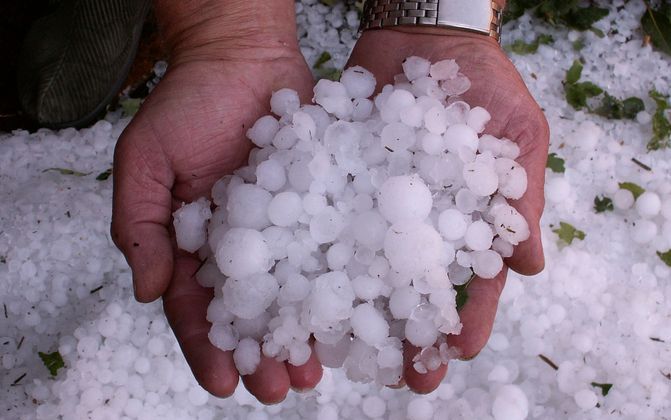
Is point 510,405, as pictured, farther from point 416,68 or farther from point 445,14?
point 445,14

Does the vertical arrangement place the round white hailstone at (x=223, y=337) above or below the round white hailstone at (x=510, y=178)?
below

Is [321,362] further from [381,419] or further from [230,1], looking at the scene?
[230,1]

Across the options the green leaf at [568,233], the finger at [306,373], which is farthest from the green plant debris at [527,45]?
the finger at [306,373]

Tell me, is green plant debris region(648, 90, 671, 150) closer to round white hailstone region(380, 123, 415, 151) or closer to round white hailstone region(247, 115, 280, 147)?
round white hailstone region(380, 123, 415, 151)

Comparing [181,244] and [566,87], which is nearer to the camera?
[181,244]

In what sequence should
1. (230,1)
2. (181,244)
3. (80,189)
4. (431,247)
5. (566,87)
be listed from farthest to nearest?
(566,87), (80,189), (230,1), (181,244), (431,247)

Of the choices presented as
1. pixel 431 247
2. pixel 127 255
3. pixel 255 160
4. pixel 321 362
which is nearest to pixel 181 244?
pixel 127 255

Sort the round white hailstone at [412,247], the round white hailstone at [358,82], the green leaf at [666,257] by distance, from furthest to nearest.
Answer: the green leaf at [666,257] < the round white hailstone at [358,82] < the round white hailstone at [412,247]

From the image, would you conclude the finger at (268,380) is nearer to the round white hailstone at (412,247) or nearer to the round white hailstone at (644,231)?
the round white hailstone at (412,247)
